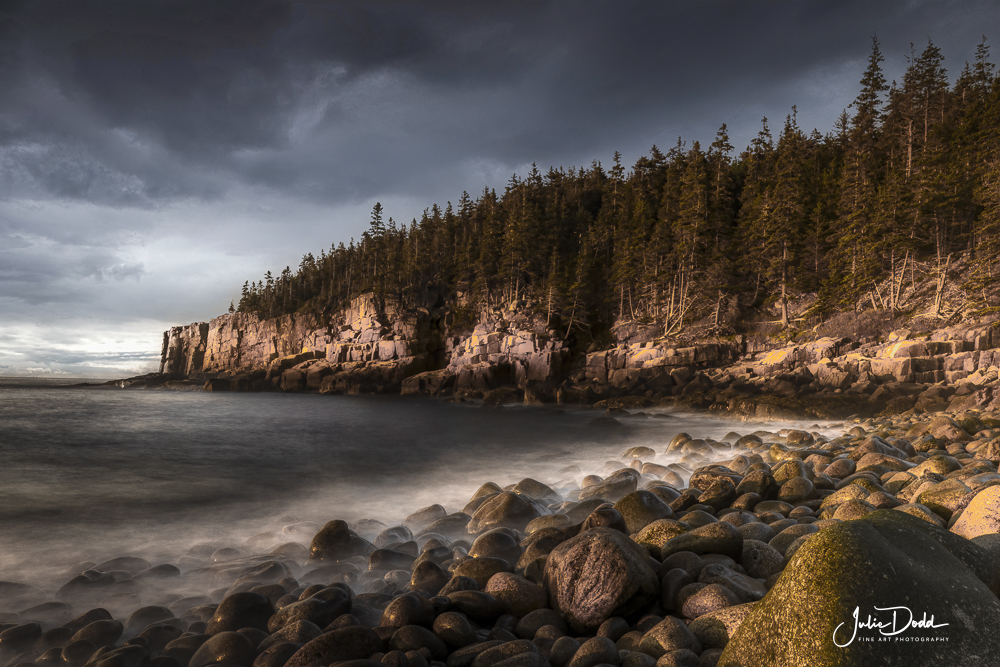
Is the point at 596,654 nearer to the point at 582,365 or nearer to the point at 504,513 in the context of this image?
the point at 504,513

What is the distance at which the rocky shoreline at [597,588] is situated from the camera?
6.48ft

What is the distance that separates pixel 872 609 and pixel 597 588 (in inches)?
72.4

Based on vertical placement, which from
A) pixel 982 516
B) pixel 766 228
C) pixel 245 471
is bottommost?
pixel 245 471

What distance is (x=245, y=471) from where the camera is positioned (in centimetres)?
1220

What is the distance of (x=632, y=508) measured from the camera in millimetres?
5367

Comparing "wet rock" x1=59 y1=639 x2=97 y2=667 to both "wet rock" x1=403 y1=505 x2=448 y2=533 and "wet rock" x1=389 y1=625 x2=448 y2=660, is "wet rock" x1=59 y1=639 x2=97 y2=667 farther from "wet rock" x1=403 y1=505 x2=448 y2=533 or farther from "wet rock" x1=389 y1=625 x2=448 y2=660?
"wet rock" x1=403 y1=505 x2=448 y2=533

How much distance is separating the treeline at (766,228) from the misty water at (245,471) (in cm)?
1837

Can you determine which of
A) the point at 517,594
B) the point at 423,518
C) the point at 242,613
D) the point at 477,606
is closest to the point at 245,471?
the point at 423,518

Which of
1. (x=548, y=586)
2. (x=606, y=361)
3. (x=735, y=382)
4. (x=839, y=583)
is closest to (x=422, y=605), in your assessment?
(x=548, y=586)

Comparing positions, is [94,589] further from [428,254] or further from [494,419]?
[428,254]

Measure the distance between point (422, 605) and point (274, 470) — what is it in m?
10.5

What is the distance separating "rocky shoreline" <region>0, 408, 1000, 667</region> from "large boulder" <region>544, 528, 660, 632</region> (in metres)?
0.01

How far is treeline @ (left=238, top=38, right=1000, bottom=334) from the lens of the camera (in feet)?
88.8

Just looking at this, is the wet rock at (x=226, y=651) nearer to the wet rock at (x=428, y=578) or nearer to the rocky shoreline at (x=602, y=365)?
the wet rock at (x=428, y=578)
